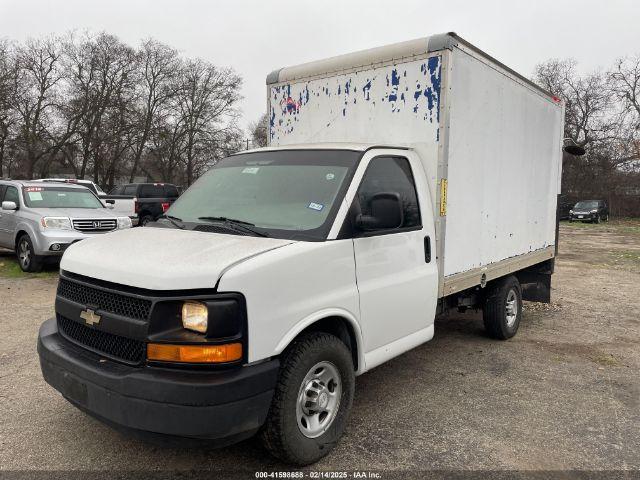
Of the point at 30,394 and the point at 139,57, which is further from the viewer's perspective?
the point at 139,57

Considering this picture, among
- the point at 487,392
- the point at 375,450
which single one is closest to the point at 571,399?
the point at 487,392

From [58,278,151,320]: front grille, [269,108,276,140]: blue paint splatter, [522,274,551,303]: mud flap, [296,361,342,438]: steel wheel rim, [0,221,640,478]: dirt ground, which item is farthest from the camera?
[522,274,551,303]: mud flap

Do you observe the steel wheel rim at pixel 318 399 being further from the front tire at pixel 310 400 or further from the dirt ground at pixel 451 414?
the dirt ground at pixel 451 414

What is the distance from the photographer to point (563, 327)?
6.89m

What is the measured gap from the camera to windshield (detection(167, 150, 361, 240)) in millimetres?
3439

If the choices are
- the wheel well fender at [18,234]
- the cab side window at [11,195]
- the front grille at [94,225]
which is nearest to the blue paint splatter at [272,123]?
the front grille at [94,225]

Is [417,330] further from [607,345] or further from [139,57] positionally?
[139,57]

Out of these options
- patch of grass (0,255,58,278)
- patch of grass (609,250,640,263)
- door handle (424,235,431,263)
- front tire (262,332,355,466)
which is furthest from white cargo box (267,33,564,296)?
patch of grass (609,250,640,263)

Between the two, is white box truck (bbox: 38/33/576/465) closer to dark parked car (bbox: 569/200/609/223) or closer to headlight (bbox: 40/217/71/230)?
headlight (bbox: 40/217/71/230)

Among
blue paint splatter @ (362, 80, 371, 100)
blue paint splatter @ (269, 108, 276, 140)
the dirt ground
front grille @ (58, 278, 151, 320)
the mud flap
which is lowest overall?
the dirt ground

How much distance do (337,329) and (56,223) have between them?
26.4 feet

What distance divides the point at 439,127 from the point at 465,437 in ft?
8.07

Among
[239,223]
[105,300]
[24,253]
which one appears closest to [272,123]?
[239,223]

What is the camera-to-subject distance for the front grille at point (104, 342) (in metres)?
2.81
